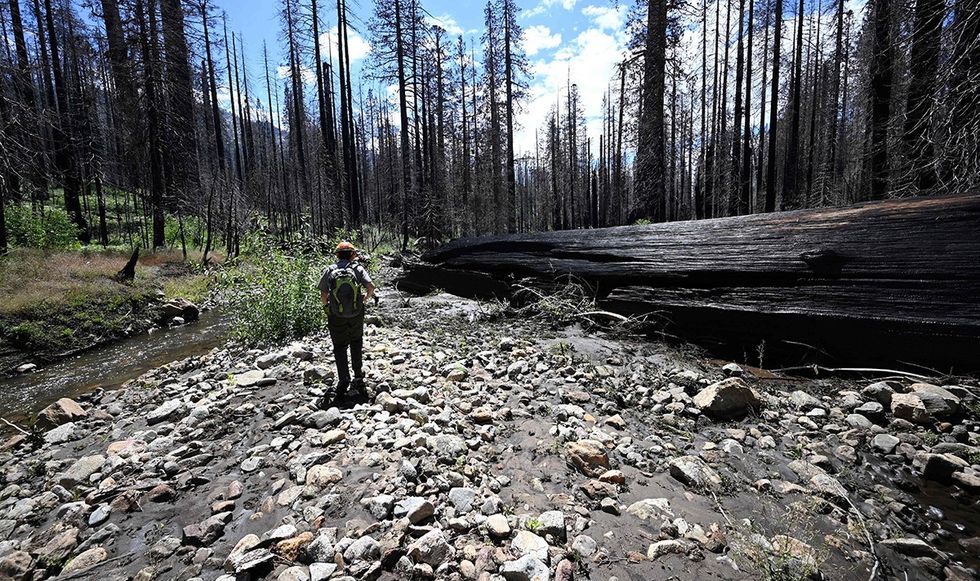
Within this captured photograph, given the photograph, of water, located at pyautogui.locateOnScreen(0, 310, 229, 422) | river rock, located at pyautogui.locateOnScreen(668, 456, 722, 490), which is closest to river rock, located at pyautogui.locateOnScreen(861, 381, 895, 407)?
river rock, located at pyautogui.locateOnScreen(668, 456, 722, 490)

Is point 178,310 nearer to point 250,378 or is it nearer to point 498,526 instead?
point 250,378

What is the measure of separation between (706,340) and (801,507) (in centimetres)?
269

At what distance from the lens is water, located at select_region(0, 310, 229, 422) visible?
570 cm

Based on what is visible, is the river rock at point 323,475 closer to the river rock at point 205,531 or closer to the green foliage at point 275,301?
the river rock at point 205,531

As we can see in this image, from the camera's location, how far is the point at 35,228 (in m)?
12.5

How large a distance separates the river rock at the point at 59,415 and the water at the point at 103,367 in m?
1.31

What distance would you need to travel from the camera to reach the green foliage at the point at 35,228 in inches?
489

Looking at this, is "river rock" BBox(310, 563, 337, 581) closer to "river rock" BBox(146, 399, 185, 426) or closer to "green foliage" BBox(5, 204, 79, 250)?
"river rock" BBox(146, 399, 185, 426)

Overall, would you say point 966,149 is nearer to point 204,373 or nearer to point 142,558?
point 142,558

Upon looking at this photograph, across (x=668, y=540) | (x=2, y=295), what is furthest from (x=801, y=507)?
(x=2, y=295)

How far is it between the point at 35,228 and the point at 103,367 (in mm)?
10682

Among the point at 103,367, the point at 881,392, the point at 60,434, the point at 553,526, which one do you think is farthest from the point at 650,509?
the point at 103,367

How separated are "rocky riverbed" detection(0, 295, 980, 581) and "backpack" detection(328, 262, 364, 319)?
86 cm

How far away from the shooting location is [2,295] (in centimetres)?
812
